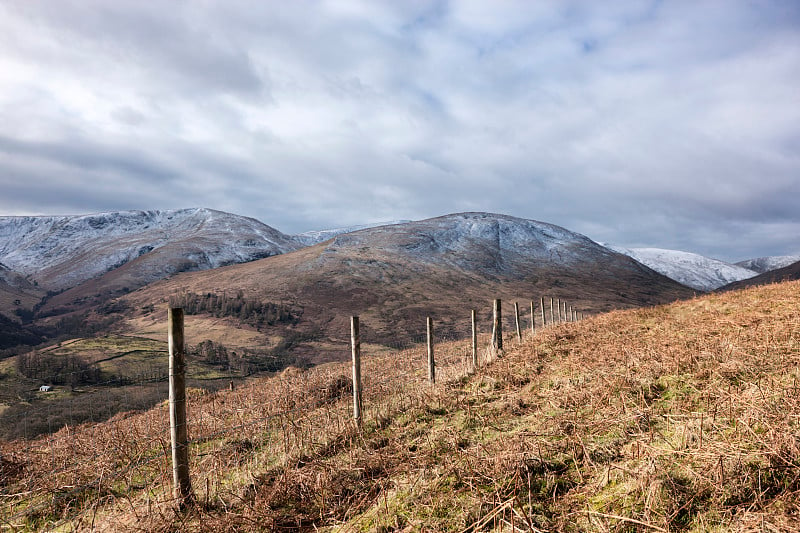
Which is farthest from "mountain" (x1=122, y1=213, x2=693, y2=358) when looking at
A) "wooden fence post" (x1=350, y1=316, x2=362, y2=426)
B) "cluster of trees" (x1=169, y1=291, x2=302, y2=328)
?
"wooden fence post" (x1=350, y1=316, x2=362, y2=426)

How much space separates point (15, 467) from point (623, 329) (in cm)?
1460

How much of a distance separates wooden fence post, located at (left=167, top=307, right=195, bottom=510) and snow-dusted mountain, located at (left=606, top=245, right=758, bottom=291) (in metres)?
178

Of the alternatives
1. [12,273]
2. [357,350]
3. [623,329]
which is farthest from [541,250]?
[12,273]

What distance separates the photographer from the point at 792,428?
3502 millimetres

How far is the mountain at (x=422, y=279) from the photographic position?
54.8 m

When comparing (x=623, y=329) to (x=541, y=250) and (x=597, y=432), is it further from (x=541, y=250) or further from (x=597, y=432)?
(x=541, y=250)

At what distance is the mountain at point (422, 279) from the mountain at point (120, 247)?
14513 millimetres

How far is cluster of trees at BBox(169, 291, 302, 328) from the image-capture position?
163 feet

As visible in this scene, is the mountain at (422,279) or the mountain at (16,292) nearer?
the mountain at (422,279)

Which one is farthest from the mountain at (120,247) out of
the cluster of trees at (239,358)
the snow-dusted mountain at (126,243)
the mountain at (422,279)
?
the cluster of trees at (239,358)

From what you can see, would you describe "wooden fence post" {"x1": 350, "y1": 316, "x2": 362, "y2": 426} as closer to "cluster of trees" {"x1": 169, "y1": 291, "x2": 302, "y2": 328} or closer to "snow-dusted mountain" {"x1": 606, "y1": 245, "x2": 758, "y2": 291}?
"cluster of trees" {"x1": 169, "y1": 291, "x2": 302, "y2": 328}

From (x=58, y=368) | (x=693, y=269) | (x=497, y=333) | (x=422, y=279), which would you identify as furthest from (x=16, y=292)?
(x=693, y=269)

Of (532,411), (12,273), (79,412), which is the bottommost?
(79,412)

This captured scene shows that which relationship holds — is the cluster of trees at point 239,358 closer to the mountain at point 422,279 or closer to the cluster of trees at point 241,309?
the mountain at point 422,279
